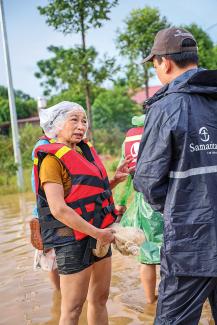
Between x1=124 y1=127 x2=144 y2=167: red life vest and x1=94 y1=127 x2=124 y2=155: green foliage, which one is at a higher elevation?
x1=124 y1=127 x2=144 y2=167: red life vest

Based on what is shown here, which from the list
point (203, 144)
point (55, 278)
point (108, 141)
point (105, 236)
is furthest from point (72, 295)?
point (108, 141)

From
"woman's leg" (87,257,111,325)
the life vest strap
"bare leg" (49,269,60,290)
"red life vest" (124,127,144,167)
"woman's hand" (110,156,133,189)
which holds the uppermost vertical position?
"red life vest" (124,127,144,167)

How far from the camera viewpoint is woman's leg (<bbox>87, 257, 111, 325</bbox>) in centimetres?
292

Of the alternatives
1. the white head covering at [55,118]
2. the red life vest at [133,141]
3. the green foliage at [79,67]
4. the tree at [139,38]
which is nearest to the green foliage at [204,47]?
the tree at [139,38]

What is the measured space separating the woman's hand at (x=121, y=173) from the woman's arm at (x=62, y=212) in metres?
0.77

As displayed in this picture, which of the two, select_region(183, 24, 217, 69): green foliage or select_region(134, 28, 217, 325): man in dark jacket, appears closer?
select_region(134, 28, 217, 325): man in dark jacket

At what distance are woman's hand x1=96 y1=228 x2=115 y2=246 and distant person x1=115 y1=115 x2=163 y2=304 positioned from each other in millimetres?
1033

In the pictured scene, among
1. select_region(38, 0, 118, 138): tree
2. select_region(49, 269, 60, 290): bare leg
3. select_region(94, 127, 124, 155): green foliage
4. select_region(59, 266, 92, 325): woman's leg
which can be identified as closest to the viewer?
select_region(59, 266, 92, 325): woman's leg

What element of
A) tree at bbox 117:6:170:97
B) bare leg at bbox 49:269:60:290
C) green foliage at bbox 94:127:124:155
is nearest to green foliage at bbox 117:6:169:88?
tree at bbox 117:6:170:97

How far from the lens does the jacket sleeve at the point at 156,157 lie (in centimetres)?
222

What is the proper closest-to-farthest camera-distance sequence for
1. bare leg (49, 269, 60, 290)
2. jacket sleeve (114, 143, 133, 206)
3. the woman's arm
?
the woman's arm < jacket sleeve (114, 143, 133, 206) < bare leg (49, 269, 60, 290)

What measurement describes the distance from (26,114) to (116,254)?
2062 inches

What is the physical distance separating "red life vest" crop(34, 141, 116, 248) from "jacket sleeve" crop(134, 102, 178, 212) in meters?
0.47

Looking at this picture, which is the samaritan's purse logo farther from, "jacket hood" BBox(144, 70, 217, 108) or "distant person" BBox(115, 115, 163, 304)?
"distant person" BBox(115, 115, 163, 304)
